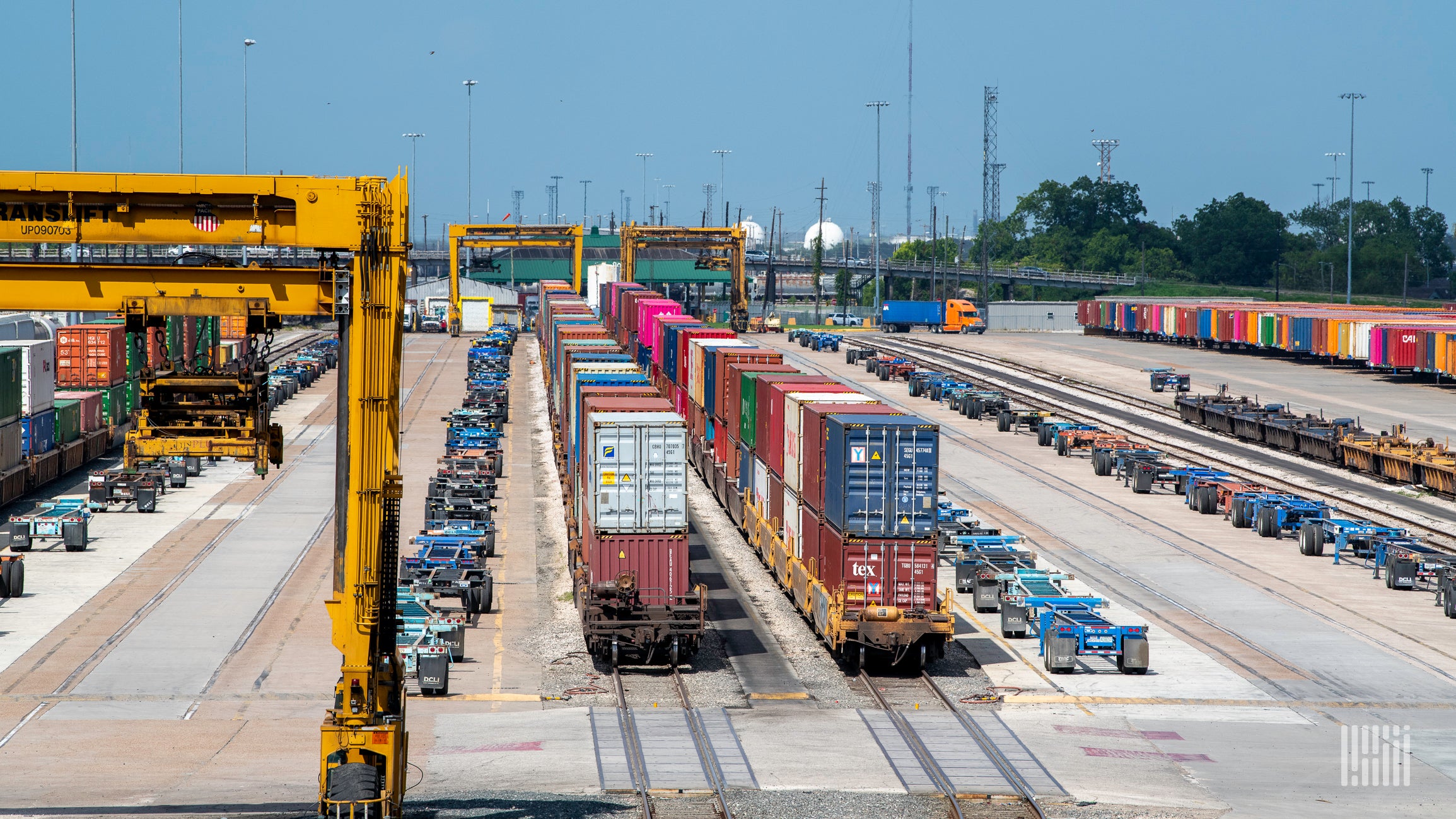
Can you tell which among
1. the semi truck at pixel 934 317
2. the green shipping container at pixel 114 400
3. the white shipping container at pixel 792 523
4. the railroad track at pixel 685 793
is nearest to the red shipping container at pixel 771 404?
the white shipping container at pixel 792 523

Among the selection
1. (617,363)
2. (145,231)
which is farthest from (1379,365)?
(145,231)

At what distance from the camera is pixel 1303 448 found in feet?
235

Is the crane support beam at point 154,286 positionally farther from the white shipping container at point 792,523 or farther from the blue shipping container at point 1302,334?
the blue shipping container at point 1302,334

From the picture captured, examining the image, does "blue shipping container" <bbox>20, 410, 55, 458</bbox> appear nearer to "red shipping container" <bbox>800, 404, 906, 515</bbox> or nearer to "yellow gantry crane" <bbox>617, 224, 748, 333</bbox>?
"red shipping container" <bbox>800, 404, 906, 515</bbox>

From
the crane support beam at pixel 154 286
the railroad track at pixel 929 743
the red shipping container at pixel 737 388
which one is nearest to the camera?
the crane support beam at pixel 154 286

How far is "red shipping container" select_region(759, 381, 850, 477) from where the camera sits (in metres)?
41.9

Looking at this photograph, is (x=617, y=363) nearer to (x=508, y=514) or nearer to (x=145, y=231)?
(x=508, y=514)

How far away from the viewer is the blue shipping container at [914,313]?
6230 inches

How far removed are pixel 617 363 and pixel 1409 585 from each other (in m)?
26.6

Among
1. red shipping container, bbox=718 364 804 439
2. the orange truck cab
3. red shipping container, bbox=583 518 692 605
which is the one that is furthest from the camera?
the orange truck cab

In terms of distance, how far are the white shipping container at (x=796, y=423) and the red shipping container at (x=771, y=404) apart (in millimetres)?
574

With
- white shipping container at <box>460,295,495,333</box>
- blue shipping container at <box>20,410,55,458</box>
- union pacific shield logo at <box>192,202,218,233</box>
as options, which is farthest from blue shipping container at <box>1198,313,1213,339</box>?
union pacific shield logo at <box>192,202,218,233</box>

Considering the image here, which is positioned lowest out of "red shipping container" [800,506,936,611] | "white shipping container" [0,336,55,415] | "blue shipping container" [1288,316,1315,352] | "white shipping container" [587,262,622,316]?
"red shipping container" [800,506,936,611]

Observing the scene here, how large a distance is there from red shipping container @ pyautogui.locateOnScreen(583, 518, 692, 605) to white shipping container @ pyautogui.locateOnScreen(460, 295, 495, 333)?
11052 centimetres
